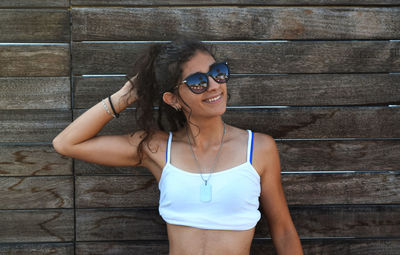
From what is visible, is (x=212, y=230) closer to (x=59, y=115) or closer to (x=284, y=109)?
(x=284, y=109)

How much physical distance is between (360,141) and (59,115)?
1832mm

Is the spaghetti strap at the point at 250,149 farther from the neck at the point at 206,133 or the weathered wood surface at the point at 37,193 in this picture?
the weathered wood surface at the point at 37,193

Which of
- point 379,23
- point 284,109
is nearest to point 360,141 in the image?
point 284,109

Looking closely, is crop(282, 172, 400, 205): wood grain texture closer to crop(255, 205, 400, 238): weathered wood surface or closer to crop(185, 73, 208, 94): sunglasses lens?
crop(255, 205, 400, 238): weathered wood surface

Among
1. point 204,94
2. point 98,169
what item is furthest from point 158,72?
point 98,169

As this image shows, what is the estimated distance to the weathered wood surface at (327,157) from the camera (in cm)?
251

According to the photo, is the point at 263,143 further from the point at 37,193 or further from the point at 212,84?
the point at 37,193

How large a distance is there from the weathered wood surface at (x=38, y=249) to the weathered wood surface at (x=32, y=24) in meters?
1.26

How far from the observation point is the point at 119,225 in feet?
8.38

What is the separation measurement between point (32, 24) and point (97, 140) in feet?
2.83

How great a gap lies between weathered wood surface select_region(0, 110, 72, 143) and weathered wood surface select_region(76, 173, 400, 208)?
0.35 m

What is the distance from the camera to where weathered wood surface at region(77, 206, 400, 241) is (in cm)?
255

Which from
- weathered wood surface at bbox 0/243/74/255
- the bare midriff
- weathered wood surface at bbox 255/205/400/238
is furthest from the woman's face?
weathered wood surface at bbox 0/243/74/255

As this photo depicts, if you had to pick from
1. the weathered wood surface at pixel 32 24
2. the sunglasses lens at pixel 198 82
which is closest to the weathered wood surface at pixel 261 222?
the sunglasses lens at pixel 198 82
